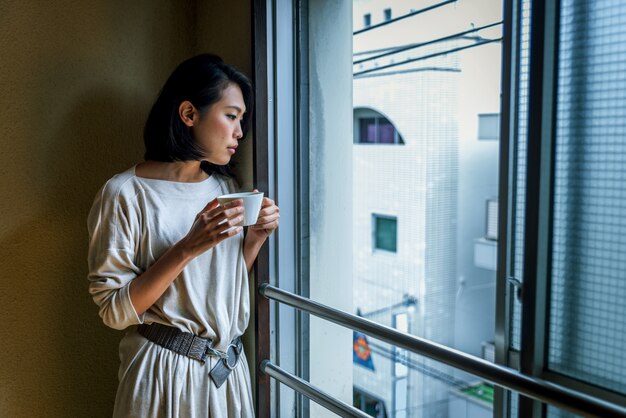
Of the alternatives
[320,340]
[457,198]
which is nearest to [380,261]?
[457,198]

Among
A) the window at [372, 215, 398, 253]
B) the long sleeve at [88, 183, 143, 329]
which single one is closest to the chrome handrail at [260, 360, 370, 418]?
the long sleeve at [88, 183, 143, 329]

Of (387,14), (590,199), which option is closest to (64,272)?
(590,199)

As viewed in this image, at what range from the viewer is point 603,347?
886 millimetres

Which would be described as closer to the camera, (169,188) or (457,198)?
(169,188)

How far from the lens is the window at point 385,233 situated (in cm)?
859

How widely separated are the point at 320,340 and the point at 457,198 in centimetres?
739

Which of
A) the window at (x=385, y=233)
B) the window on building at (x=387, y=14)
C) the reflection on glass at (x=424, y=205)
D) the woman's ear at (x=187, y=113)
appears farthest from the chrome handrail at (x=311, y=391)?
the window at (x=385, y=233)

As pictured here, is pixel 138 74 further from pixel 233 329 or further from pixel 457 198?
pixel 457 198

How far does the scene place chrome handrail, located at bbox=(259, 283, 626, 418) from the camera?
0.81 meters

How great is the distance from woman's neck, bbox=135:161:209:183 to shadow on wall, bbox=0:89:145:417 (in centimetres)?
32

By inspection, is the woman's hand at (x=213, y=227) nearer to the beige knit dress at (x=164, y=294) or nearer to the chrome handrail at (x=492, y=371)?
the beige knit dress at (x=164, y=294)

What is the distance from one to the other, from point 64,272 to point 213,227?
665mm

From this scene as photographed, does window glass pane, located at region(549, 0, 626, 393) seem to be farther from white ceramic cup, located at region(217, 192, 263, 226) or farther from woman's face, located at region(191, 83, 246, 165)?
woman's face, located at region(191, 83, 246, 165)

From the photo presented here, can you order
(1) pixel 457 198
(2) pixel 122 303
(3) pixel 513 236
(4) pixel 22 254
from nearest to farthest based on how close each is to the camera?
(3) pixel 513 236 → (2) pixel 122 303 → (4) pixel 22 254 → (1) pixel 457 198
